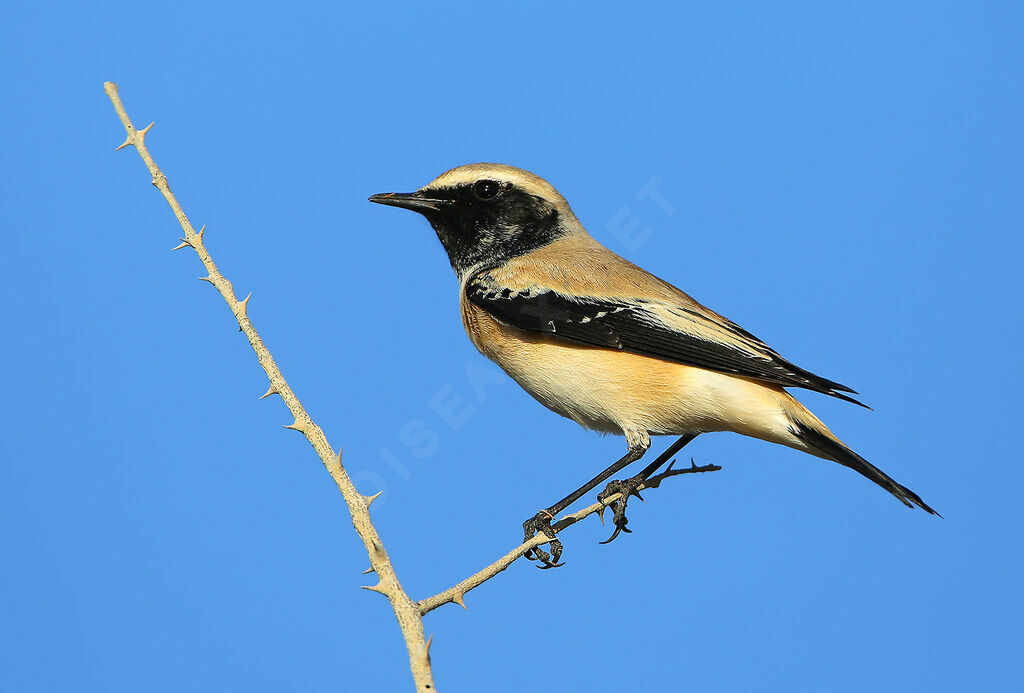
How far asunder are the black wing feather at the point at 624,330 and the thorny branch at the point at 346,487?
1029 mm

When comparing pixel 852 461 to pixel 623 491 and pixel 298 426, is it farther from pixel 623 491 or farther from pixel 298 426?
pixel 298 426

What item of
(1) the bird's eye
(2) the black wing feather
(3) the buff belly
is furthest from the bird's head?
(3) the buff belly

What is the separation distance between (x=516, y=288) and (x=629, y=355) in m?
0.56

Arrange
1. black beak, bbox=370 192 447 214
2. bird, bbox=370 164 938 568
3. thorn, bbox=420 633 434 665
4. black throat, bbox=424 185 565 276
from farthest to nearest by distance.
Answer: black throat, bbox=424 185 565 276
black beak, bbox=370 192 447 214
bird, bbox=370 164 938 568
thorn, bbox=420 633 434 665

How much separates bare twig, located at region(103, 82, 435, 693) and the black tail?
1.65 m

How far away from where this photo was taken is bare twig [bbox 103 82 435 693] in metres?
2.28

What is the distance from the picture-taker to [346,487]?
7.75 feet

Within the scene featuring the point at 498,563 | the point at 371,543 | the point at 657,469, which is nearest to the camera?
the point at 371,543

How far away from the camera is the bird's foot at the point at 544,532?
333 centimetres

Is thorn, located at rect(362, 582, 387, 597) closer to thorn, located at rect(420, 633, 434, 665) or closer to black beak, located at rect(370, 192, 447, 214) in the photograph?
thorn, located at rect(420, 633, 434, 665)

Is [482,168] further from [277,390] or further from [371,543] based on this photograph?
[371,543]

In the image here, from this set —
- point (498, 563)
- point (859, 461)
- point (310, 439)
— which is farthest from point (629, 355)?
point (310, 439)

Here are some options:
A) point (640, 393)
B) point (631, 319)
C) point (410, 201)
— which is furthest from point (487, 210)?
point (640, 393)

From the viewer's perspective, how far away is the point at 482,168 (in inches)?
153
